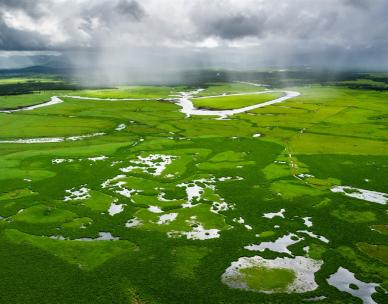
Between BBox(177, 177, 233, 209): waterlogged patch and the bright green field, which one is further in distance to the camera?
the bright green field

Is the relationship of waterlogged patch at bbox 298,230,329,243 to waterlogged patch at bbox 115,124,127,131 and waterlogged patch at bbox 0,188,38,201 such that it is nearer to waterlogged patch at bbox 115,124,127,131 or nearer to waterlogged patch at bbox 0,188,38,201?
waterlogged patch at bbox 0,188,38,201

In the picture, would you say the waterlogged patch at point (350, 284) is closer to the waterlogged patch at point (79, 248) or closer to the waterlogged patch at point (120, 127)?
the waterlogged patch at point (79, 248)

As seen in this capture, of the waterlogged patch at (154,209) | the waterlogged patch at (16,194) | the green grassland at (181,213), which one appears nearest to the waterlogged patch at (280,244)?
the green grassland at (181,213)

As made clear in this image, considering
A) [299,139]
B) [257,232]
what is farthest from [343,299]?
[299,139]

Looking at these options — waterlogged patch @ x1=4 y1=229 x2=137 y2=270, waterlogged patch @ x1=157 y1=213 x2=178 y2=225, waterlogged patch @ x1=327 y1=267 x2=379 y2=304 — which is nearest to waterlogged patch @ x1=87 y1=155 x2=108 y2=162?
waterlogged patch @ x1=157 y1=213 x2=178 y2=225

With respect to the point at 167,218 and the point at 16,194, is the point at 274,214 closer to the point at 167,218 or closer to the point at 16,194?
the point at 167,218

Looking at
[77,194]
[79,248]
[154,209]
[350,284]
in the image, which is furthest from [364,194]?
[77,194]
